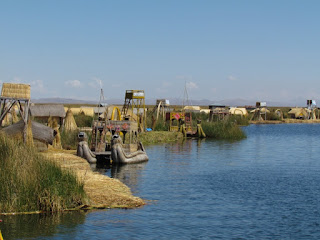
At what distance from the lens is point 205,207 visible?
1994cm

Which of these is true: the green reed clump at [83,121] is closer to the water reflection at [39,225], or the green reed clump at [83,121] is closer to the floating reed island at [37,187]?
the floating reed island at [37,187]

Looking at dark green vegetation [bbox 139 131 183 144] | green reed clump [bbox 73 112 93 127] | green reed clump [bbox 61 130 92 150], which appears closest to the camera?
green reed clump [bbox 61 130 92 150]

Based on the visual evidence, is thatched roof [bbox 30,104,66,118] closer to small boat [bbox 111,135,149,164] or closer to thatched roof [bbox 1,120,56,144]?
small boat [bbox 111,135,149,164]

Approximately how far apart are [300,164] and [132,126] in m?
11.2

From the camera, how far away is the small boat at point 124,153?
31.2 meters

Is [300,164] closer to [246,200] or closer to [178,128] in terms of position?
[246,200]

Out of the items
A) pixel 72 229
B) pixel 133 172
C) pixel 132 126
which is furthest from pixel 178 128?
pixel 72 229

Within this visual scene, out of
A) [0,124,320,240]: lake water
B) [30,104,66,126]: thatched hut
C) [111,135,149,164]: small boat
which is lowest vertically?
[0,124,320,240]: lake water

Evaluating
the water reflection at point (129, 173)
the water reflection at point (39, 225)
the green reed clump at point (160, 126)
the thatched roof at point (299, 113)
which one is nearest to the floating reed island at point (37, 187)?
the water reflection at point (39, 225)

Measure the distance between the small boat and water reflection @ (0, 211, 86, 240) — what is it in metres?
14.0

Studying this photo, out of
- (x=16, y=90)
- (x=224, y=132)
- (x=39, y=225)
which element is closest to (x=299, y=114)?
(x=224, y=132)

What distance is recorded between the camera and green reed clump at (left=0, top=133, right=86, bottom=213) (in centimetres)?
1677

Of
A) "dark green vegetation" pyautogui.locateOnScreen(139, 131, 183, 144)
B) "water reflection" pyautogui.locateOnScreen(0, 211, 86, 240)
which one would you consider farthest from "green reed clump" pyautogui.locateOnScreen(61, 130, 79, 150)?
"water reflection" pyautogui.locateOnScreen(0, 211, 86, 240)

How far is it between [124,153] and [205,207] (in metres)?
12.3
